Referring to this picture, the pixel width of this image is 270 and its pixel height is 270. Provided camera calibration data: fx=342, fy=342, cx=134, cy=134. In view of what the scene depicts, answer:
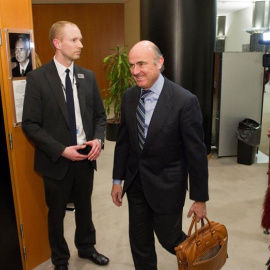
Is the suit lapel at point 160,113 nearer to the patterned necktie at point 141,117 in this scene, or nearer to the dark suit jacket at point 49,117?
the patterned necktie at point 141,117

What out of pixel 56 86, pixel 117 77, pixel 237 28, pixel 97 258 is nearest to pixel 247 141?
pixel 117 77

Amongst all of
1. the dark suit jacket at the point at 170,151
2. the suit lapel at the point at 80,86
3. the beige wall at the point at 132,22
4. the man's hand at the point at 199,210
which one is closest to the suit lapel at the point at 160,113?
the dark suit jacket at the point at 170,151

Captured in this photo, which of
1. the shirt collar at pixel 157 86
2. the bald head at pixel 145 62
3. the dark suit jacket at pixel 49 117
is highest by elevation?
the bald head at pixel 145 62

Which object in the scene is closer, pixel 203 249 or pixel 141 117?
pixel 203 249

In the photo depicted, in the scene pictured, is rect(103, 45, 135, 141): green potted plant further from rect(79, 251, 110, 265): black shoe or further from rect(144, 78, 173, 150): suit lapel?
rect(144, 78, 173, 150): suit lapel

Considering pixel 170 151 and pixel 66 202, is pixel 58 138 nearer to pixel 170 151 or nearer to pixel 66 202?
pixel 66 202

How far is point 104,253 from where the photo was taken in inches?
111

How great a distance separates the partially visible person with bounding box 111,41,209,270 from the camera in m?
1.80

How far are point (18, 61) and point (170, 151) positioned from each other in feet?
3.88

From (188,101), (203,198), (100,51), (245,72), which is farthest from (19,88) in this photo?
(100,51)

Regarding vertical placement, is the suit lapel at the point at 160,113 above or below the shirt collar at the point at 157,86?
below

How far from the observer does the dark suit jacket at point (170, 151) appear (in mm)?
1802

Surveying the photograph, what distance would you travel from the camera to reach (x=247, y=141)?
16.0ft

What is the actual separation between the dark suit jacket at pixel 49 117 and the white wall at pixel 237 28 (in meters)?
12.8
